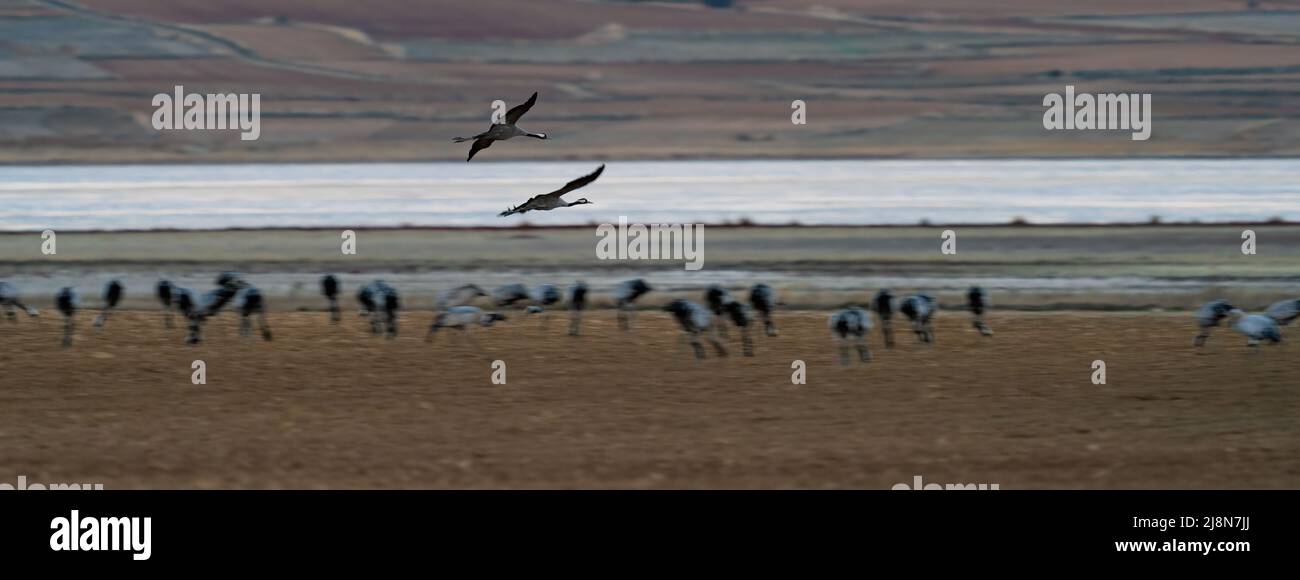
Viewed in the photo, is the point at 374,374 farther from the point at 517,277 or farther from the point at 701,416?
the point at 517,277

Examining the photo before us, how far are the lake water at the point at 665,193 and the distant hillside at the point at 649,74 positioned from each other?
864cm

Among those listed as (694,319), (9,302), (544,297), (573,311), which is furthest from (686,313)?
(9,302)

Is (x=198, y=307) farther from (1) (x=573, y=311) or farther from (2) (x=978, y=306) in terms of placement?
(2) (x=978, y=306)

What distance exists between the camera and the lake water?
40.2 m

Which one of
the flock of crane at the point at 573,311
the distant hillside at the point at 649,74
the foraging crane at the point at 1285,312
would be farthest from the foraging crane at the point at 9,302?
the distant hillside at the point at 649,74

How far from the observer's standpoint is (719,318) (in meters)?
20.2

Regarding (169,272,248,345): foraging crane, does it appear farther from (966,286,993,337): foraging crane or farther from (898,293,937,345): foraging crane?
(966,286,993,337): foraging crane

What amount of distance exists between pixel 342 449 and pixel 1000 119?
72107 mm

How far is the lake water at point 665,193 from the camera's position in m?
40.2

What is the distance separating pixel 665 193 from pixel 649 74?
5400 centimetres

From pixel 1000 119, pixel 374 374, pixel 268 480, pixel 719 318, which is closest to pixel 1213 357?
pixel 719 318

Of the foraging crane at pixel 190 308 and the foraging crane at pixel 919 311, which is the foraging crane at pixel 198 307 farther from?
the foraging crane at pixel 919 311
